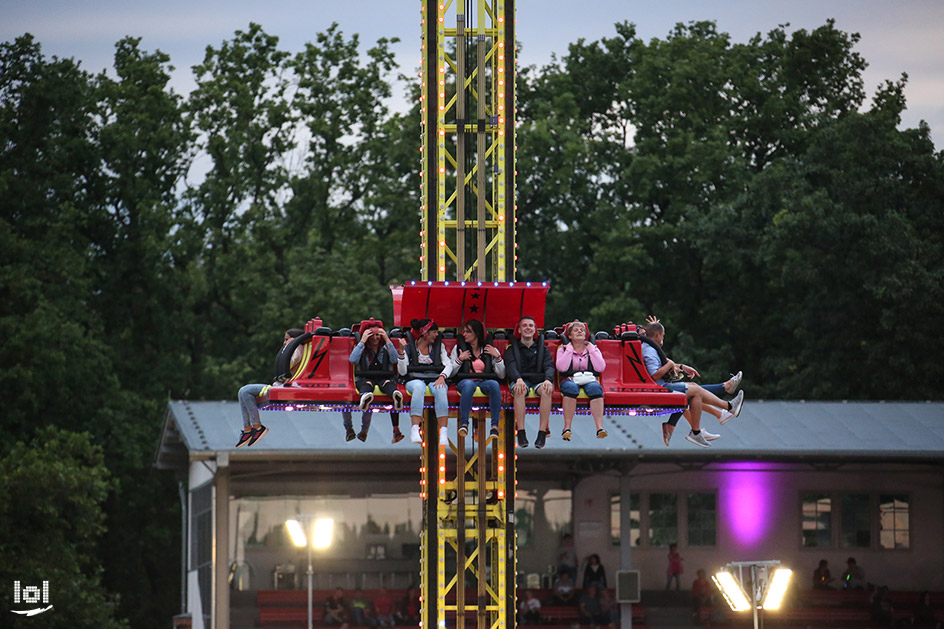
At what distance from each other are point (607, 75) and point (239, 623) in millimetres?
21710

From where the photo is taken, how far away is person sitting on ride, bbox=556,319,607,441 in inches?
667

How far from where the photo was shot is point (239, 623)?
104 ft

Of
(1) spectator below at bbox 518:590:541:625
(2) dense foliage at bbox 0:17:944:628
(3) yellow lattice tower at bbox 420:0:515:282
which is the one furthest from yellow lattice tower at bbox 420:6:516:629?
(2) dense foliage at bbox 0:17:944:628

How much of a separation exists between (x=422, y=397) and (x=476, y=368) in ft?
2.21

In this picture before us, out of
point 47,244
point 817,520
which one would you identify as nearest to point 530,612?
point 817,520

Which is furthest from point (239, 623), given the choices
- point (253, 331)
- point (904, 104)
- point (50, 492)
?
point (904, 104)

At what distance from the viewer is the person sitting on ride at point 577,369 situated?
1694 cm

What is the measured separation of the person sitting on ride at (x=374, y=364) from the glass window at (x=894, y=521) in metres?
19.4

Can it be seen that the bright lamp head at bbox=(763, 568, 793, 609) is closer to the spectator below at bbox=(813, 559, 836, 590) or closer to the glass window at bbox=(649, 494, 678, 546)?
the spectator below at bbox=(813, 559, 836, 590)

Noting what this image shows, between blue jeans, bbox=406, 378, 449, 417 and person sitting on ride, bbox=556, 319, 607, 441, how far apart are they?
1180mm

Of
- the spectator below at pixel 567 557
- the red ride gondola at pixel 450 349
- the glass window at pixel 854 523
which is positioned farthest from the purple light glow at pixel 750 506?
the red ride gondola at pixel 450 349

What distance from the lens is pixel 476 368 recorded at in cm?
1708

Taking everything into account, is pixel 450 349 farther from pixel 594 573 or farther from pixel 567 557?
pixel 567 557

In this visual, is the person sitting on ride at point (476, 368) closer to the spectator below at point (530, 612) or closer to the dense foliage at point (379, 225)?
the spectator below at point (530, 612)
